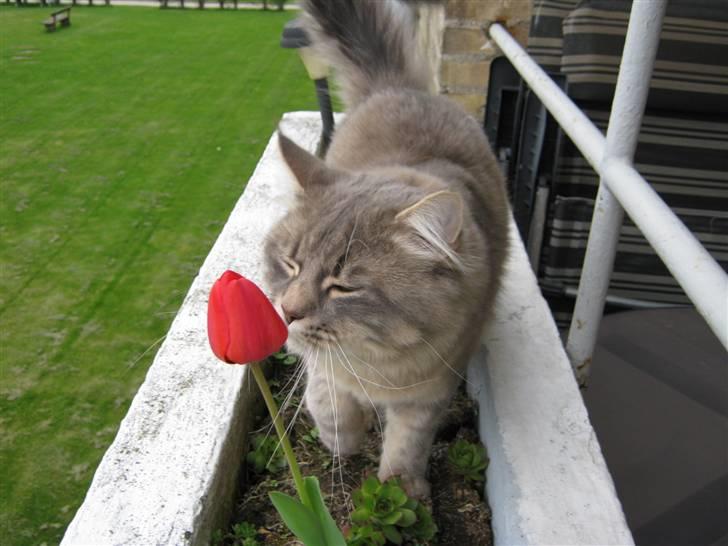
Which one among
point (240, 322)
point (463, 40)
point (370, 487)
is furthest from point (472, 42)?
point (240, 322)

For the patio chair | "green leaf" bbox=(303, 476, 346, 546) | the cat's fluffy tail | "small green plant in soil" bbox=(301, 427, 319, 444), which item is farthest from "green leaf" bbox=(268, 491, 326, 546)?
the cat's fluffy tail

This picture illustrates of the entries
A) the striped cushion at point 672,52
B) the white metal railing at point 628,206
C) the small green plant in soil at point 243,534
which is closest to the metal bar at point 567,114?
the white metal railing at point 628,206

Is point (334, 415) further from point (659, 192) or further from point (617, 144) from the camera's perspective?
point (659, 192)

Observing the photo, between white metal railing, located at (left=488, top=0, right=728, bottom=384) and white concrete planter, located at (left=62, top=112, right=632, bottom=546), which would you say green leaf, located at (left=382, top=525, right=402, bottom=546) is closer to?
white concrete planter, located at (left=62, top=112, right=632, bottom=546)

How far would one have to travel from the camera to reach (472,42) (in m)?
3.07

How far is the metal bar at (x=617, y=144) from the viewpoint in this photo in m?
1.24

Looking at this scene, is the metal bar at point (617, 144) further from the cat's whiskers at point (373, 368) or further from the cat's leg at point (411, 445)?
the cat's whiskers at point (373, 368)

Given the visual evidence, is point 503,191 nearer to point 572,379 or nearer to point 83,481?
point 572,379

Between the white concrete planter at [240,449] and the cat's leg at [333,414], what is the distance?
162 mm

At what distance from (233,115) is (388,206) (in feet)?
13.9

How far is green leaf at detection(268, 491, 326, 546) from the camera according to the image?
856 millimetres

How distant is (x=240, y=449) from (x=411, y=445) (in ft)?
1.34

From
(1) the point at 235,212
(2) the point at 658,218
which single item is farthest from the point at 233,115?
(2) the point at 658,218

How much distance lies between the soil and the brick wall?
6.39 ft
